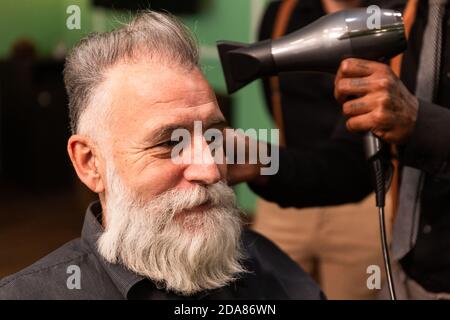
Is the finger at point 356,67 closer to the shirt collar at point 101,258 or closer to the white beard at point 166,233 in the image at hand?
the white beard at point 166,233

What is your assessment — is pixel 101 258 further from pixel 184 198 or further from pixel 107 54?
pixel 107 54

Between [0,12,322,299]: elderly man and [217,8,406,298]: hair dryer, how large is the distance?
0.10 m

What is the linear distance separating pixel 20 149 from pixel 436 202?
3.39 meters

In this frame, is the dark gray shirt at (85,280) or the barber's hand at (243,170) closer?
the dark gray shirt at (85,280)

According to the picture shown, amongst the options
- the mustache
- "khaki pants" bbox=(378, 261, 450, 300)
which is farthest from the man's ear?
"khaki pants" bbox=(378, 261, 450, 300)

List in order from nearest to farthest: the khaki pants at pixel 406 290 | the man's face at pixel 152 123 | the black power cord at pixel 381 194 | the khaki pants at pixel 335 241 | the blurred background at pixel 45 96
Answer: the man's face at pixel 152 123
the black power cord at pixel 381 194
the khaki pants at pixel 406 290
the khaki pants at pixel 335 241
the blurred background at pixel 45 96

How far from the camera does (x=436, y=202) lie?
147cm

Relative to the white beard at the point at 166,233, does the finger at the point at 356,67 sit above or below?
above

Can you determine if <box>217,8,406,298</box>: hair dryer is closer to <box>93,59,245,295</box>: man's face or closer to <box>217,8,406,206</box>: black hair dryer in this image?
<box>217,8,406,206</box>: black hair dryer

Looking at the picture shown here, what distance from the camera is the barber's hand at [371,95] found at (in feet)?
3.83

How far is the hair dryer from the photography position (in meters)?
1.17

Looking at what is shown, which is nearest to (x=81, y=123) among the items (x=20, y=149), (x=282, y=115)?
(x=282, y=115)

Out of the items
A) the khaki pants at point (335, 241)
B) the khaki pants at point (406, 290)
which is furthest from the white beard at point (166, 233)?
the khaki pants at point (335, 241)

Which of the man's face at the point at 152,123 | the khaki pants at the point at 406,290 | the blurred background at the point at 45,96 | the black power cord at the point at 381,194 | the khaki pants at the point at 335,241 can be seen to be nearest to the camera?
the man's face at the point at 152,123
